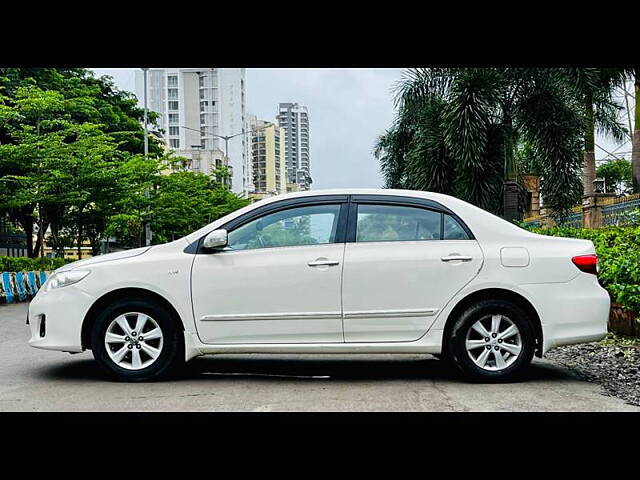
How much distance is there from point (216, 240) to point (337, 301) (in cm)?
119

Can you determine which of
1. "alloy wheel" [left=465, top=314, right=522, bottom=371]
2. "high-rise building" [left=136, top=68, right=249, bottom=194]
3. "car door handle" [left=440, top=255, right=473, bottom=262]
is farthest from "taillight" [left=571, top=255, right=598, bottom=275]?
"high-rise building" [left=136, top=68, right=249, bottom=194]

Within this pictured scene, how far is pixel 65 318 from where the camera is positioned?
23.5 ft

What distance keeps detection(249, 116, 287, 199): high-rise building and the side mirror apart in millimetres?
120832

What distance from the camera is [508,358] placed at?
7020mm

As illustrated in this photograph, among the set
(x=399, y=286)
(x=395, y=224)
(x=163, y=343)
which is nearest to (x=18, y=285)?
(x=163, y=343)

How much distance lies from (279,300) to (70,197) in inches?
670

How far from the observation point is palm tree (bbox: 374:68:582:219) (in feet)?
70.2

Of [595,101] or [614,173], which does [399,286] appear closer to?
[595,101]

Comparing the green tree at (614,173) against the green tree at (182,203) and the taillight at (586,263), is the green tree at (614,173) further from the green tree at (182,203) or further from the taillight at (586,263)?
the taillight at (586,263)

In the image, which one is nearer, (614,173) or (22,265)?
(22,265)

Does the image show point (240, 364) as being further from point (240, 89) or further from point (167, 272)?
point (240, 89)

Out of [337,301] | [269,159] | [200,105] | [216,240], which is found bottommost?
[337,301]
